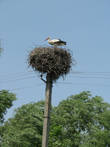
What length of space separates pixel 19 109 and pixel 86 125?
23.4 feet

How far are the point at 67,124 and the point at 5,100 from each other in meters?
9.55

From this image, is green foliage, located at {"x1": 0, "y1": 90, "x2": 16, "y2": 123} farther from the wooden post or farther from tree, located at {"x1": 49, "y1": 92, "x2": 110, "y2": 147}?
the wooden post

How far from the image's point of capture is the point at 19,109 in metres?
31.9

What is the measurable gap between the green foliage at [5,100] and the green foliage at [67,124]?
9.47 ft

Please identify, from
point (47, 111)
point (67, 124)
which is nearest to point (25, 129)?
point (67, 124)

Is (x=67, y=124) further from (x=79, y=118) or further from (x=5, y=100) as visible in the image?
(x=5, y=100)

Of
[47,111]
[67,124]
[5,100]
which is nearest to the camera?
[47,111]

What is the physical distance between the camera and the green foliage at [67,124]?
27.5 meters

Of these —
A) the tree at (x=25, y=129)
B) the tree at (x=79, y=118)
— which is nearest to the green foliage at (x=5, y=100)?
the tree at (x=25, y=129)

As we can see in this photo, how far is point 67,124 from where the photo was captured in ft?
109

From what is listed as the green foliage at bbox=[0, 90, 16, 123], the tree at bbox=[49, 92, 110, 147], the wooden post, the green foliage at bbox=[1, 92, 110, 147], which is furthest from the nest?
the tree at bbox=[49, 92, 110, 147]

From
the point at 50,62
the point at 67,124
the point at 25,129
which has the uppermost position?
the point at 67,124

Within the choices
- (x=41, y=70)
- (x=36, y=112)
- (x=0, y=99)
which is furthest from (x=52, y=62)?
(x=36, y=112)

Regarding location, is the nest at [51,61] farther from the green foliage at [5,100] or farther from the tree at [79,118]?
the tree at [79,118]
